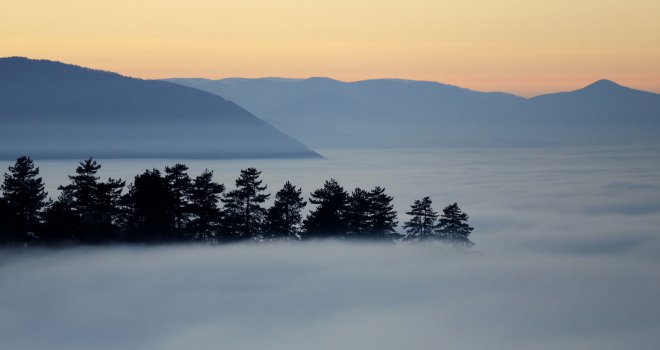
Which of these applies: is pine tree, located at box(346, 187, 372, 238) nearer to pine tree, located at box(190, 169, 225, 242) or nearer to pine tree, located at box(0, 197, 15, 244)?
pine tree, located at box(190, 169, 225, 242)

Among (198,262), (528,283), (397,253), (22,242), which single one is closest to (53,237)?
(22,242)

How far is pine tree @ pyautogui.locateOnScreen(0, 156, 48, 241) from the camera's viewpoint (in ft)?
176

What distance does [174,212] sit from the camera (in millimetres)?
57969

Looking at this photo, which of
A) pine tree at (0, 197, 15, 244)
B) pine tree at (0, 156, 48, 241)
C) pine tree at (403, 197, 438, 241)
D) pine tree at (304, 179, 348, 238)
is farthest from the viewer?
pine tree at (403, 197, 438, 241)

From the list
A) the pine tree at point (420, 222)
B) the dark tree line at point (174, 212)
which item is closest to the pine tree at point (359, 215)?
the dark tree line at point (174, 212)

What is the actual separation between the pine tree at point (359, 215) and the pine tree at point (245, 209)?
21.0 ft

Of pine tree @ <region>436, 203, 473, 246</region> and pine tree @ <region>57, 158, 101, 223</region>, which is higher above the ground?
pine tree @ <region>57, 158, 101, 223</region>

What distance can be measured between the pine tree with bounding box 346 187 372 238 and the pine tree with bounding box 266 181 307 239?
364 cm

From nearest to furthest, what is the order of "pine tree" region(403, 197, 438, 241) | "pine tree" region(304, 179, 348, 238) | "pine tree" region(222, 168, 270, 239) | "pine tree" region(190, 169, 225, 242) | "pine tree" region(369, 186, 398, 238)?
"pine tree" region(190, 169, 225, 242), "pine tree" region(222, 168, 270, 239), "pine tree" region(304, 179, 348, 238), "pine tree" region(369, 186, 398, 238), "pine tree" region(403, 197, 438, 241)

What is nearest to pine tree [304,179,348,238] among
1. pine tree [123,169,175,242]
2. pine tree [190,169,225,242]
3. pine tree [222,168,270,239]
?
pine tree [222,168,270,239]

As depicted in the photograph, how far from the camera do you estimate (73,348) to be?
5044 centimetres

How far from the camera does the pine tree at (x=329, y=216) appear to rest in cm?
6194

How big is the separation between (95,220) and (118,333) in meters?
7.50

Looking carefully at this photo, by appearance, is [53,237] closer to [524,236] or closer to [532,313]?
[532,313]
